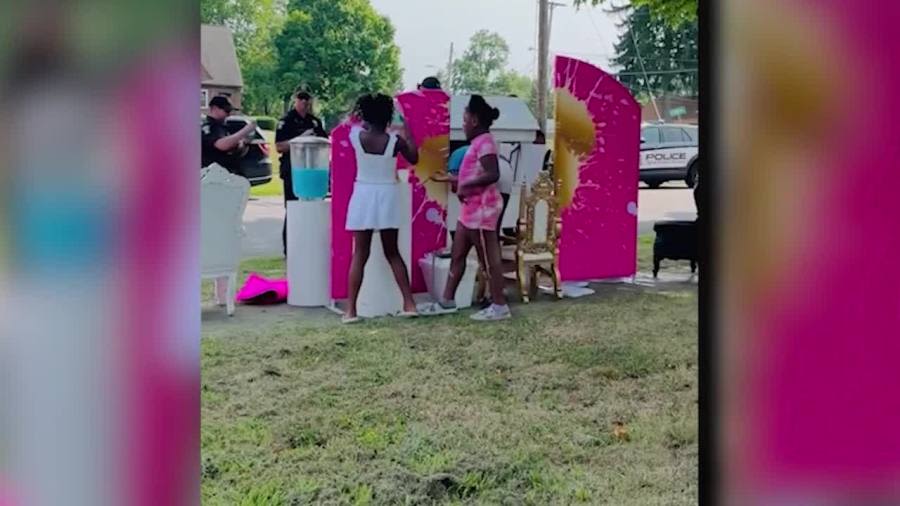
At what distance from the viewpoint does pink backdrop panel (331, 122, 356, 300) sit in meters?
4.90

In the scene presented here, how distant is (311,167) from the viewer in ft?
16.3

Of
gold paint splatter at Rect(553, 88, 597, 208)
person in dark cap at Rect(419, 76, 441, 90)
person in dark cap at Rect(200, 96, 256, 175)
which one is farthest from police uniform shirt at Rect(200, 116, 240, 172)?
gold paint splatter at Rect(553, 88, 597, 208)

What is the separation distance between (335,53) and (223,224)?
2.86 meters

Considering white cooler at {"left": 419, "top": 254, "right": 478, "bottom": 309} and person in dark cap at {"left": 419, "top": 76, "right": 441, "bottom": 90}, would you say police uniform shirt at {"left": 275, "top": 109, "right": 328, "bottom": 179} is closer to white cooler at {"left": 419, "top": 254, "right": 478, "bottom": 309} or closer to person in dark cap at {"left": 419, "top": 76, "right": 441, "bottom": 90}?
person in dark cap at {"left": 419, "top": 76, "right": 441, "bottom": 90}

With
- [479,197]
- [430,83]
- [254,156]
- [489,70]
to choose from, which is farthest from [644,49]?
[254,156]

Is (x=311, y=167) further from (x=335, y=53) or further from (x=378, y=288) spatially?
(x=335, y=53)

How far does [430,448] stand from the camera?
3000 mm

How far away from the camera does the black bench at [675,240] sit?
5.96 m

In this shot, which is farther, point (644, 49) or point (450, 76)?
point (644, 49)

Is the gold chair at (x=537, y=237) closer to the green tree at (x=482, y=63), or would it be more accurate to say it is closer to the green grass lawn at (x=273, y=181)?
the green tree at (x=482, y=63)

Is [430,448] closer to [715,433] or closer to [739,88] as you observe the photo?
[715,433]

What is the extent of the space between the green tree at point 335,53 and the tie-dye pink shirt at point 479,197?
0.61 metres

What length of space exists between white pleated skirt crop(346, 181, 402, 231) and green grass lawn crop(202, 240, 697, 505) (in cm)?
54

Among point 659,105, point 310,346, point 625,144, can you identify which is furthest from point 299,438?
point 659,105
